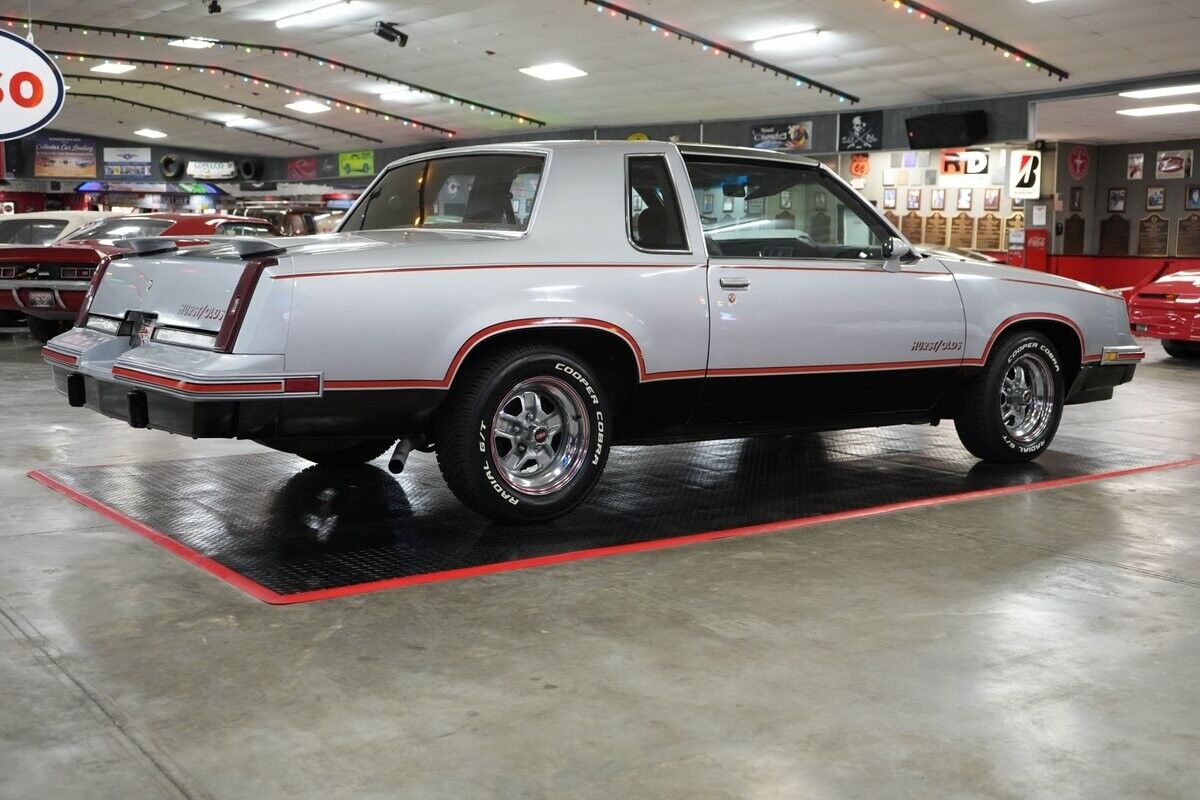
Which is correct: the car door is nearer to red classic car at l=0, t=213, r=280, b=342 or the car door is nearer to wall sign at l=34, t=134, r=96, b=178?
red classic car at l=0, t=213, r=280, b=342

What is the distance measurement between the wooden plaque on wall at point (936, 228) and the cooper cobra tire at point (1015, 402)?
17262mm

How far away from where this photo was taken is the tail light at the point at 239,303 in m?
4.20

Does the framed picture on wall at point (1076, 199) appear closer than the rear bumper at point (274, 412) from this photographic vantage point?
No

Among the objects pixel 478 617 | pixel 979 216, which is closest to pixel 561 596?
pixel 478 617

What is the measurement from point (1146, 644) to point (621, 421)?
228 cm

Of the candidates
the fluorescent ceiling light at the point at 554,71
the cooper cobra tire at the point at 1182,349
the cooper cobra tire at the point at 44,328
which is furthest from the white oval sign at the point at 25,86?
the fluorescent ceiling light at the point at 554,71

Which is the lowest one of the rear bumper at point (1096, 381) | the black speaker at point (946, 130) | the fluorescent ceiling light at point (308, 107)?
the rear bumper at point (1096, 381)

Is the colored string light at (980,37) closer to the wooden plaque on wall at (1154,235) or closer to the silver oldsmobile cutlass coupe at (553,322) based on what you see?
the wooden plaque on wall at (1154,235)

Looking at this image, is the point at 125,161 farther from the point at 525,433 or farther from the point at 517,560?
the point at 517,560

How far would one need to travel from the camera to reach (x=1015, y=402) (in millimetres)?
6316

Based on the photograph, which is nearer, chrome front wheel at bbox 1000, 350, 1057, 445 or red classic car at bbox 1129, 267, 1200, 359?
chrome front wheel at bbox 1000, 350, 1057, 445

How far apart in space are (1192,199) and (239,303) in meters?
23.3

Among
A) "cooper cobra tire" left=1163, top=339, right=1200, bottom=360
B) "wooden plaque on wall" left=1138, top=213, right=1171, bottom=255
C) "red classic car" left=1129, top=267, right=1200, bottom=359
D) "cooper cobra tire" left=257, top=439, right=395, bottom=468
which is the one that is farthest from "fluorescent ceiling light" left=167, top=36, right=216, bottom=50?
"wooden plaque on wall" left=1138, top=213, right=1171, bottom=255

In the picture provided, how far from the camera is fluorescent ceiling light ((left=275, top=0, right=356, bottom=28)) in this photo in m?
18.1
